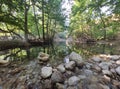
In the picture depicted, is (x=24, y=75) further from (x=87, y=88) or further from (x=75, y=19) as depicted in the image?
(x=75, y=19)

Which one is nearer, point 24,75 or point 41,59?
point 24,75

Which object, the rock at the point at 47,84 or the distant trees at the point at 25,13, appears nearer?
the rock at the point at 47,84

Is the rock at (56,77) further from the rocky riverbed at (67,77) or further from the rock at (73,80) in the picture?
the rock at (73,80)

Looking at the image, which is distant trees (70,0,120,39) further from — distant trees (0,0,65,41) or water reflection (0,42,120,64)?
water reflection (0,42,120,64)

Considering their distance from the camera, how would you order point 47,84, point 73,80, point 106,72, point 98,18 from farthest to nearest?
point 98,18 < point 106,72 < point 73,80 < point 47,84

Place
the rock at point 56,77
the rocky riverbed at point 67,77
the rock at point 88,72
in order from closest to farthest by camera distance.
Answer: the rocky riverbed at point 67,77, the rock at point 56,77, the rock at point 88,72

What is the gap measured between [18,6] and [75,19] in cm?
1148

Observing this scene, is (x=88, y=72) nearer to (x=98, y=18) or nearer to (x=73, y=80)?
(x=73, y=80)

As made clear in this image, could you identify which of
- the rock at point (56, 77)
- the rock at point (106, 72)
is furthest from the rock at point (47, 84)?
the rock at point (106, 72)

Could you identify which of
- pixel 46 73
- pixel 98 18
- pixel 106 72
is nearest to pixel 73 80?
pixel 46 73

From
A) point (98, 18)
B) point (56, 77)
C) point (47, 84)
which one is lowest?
point (47, 84)

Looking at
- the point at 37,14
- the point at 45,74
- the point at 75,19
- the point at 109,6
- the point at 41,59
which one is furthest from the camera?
the point at 75,19

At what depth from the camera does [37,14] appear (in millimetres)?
13492

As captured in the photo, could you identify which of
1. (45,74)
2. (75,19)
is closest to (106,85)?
(45,74)
